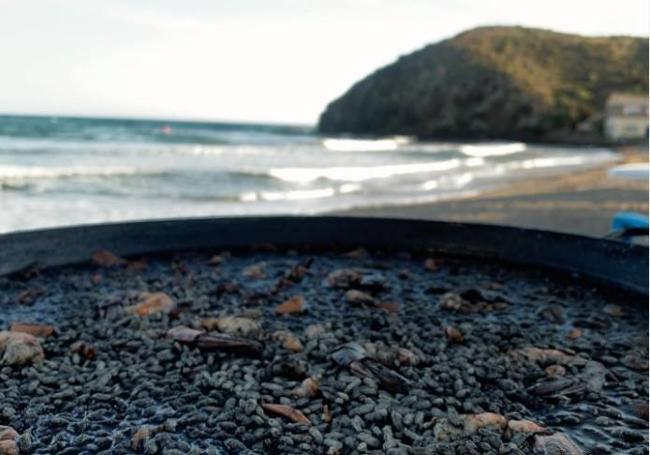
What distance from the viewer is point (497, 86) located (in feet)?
228

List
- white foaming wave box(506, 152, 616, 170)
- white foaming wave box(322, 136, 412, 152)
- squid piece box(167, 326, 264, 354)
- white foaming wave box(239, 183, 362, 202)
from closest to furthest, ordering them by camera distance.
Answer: squid piece box(167, 326, 264, 354) → white foaming wave box(239, 183, 362, 202) → white foaming wave box(506, 152, 616, 170) → white foaming wave box(322, 136, 412, 152)

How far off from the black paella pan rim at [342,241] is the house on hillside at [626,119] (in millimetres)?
52988

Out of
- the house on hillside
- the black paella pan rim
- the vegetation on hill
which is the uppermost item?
the vegetation on hill

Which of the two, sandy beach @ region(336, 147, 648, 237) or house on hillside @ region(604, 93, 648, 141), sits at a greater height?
house on hillside @ region(604, 93, 648, 141)

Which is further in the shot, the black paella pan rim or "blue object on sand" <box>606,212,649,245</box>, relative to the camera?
"blue object on sand" <box>606,212,649,245</box>

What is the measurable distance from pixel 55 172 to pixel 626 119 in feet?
171

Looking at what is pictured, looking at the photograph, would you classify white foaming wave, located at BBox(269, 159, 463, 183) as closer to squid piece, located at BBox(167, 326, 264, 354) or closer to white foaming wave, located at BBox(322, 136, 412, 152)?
squid piece, located at BBox(167, 326, 264, 354)

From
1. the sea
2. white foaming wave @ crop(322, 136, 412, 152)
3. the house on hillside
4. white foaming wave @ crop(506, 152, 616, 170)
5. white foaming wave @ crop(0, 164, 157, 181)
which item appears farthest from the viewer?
the house on hillside

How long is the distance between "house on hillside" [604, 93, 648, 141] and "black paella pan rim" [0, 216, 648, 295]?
5299 cm

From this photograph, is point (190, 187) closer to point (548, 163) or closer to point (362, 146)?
point (548, 163)

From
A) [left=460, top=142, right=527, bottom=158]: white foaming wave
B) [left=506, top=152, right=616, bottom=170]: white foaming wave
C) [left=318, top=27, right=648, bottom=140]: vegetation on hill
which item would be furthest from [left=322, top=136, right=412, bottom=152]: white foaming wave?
[left=318, top=27, right=648, bottom=140]: vegetation on hill

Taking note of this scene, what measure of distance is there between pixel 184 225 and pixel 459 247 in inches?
92.1

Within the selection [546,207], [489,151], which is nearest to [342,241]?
[546,207]

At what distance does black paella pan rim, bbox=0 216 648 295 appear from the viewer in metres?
3.96
